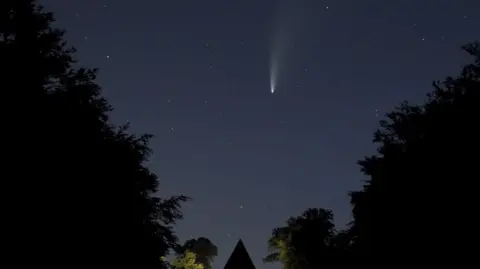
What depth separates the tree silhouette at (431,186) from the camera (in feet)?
55.0

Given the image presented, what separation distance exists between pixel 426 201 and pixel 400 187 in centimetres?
142

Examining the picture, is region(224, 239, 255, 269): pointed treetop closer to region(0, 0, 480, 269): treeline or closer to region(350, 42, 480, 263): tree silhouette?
region(0, 0, 480, 269): treeline

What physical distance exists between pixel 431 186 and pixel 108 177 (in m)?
11.6

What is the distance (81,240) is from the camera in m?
13.2

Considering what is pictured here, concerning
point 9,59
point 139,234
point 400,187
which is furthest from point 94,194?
point 400,187

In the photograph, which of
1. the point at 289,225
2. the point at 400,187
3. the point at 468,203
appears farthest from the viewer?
the point at 289,225

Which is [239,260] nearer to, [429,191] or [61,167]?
[429,191]

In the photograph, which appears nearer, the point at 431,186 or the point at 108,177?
the point at 108,177

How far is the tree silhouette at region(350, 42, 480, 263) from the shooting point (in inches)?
660

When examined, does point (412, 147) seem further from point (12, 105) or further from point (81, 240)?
point (12, 105)

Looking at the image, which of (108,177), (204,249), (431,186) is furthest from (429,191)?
(204,249)

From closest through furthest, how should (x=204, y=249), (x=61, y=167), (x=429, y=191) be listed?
(x=61, y=167), (x=429, y=191), (x=204, y=249)

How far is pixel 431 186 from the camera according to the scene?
17.7 metres

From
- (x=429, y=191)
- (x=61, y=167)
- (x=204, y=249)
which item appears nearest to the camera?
(x=61, y=167)
